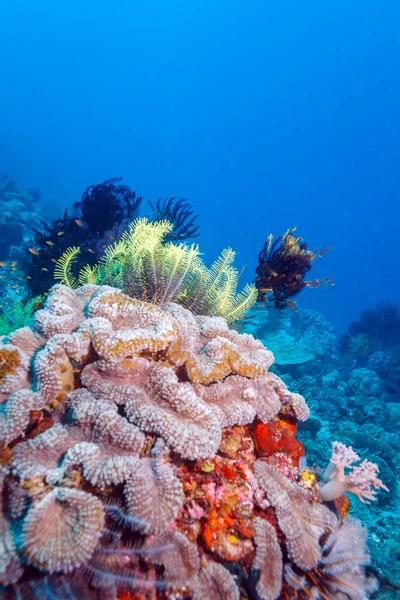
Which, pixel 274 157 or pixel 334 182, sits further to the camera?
pixel 274 157

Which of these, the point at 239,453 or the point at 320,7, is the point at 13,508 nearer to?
the point at 239,453

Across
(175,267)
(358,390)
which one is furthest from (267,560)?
(358,390)

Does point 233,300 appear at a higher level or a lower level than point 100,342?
higher

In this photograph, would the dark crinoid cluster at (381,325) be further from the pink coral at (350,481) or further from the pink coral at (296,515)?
the pink coral at (296,515)

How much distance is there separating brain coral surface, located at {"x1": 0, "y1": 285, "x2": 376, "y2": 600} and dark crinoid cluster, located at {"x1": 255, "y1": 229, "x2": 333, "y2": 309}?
2.74 meters

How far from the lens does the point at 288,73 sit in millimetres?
174875

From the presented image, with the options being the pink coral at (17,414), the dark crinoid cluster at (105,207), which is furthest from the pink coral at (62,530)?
the dark crinoid cluster at (105,207)

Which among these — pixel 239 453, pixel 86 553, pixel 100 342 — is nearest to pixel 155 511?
pixel 86 553

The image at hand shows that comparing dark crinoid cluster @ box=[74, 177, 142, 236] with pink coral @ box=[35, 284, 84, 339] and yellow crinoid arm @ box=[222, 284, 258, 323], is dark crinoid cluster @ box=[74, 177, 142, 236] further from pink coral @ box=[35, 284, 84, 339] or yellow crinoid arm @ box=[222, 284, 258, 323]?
pink coral @ box=[35, 284, 84, 339]

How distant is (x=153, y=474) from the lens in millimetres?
2061

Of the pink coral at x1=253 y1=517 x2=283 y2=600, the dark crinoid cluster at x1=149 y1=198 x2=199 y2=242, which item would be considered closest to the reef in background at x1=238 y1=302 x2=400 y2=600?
the pink coral at x1=253 y1=517 x2=283 y2=600

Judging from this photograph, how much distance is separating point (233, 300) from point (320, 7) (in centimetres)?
20452

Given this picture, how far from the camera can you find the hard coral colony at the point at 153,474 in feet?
5.98

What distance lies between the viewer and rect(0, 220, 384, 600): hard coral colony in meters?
1.82
